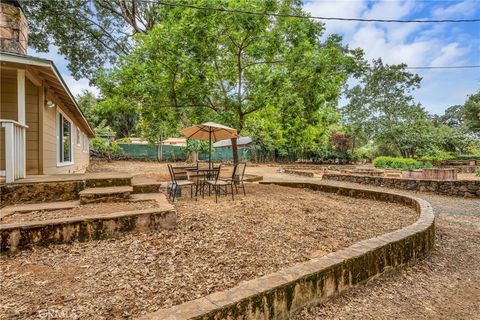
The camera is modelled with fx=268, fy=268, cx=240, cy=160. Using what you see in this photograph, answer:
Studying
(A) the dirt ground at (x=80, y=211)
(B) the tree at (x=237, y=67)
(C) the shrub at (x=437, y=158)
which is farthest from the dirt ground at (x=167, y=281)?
(C) the shrub at (x=437, y=158)

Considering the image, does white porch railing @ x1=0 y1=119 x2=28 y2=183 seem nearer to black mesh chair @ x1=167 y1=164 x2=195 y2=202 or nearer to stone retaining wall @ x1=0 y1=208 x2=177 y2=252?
stone retaining wall @ x1=0 y1=208 x2=177 y2=252

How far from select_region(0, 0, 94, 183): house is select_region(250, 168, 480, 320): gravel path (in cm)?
472

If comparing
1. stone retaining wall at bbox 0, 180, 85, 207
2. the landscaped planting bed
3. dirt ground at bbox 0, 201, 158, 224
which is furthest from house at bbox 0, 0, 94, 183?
the landscaped planting bed

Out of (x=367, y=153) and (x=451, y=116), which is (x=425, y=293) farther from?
(x=451, y=116)

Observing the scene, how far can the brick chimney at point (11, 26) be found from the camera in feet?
17.0

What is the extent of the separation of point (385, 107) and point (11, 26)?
1195 inches

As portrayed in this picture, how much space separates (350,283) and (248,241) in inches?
48.7

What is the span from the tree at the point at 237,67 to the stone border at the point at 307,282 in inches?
184

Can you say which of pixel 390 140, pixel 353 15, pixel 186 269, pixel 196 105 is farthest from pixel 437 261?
pixel 390 140

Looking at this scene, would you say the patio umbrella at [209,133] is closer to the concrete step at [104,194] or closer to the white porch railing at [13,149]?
the concrete step at [104,194]

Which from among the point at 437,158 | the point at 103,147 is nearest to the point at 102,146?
the point at 103,147

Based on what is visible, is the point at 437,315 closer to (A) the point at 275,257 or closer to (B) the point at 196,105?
(A) the point at 275,257

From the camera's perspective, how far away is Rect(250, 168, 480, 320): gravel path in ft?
7.90

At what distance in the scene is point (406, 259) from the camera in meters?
3.39
